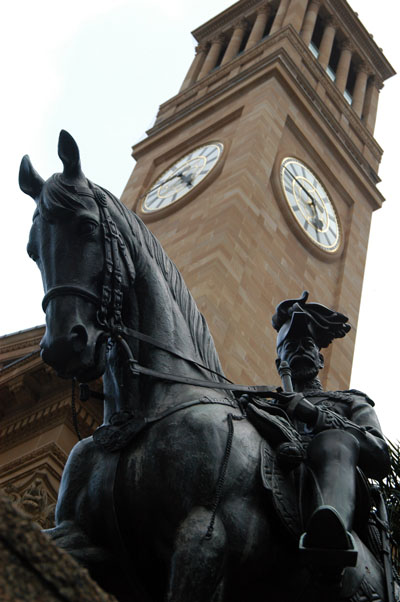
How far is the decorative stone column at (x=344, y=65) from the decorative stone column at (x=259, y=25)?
9.39 ft

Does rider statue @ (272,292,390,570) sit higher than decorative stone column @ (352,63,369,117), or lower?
lower

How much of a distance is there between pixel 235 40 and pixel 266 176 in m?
11.0

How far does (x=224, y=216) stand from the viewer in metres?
23.0

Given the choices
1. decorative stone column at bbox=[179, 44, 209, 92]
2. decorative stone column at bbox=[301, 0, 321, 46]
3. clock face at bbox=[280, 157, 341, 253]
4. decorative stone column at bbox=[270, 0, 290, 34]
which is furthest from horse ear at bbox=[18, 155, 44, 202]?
decorative stone column at bbox=[179, 44, 209, 92]

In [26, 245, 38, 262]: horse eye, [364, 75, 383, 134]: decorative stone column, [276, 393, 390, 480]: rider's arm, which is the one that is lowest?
[276, 393, 390, 480]: rider's arm

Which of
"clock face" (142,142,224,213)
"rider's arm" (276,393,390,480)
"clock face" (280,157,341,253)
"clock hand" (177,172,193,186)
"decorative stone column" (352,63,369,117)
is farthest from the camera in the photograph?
"decorative stone column" (352,63,369,117)

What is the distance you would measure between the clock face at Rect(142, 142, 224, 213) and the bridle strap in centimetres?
2031

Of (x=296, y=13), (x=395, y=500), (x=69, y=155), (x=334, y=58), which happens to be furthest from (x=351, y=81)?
(x=69, y=155)

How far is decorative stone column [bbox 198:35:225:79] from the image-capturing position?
33.4m

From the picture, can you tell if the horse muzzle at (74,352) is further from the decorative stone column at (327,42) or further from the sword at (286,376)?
the decorative stone column at (327,42)

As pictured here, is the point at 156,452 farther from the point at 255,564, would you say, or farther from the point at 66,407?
the point at 66,407

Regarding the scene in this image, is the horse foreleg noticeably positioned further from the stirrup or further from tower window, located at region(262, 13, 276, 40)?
tower window, located at region(262, 13, 276, 40)

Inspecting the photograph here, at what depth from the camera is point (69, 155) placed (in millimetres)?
5902

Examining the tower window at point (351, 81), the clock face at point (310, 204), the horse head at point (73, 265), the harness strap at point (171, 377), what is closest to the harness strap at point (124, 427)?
the harness strap at point (171, 377)
